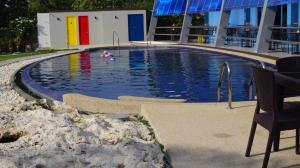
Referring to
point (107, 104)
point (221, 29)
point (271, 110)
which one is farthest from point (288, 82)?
point (221, 29)

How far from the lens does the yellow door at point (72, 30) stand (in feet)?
106

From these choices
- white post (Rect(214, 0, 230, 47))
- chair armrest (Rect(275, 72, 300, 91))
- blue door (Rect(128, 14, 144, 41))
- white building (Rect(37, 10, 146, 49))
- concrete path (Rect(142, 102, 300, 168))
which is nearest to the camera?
chair armrest (Rect(275, 72, 300, 91))

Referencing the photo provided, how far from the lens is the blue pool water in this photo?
11.3 meters

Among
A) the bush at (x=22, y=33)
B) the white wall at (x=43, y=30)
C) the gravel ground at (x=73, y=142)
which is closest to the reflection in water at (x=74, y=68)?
the gravel ground at (x=73, y=142)

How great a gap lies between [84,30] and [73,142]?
27.5 metres

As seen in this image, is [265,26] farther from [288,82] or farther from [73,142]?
[288,82]

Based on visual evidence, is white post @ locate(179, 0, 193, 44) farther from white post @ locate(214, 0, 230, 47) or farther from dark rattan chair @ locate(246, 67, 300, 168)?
dark rattan chair @ locate(246, 67, 300, 168)


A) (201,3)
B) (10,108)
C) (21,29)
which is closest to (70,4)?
(21,29)

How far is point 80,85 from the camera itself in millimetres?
13070

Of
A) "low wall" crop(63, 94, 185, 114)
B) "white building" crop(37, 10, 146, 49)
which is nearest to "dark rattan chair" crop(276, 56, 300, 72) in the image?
"low wall" crop(63, 94, 185, 114)

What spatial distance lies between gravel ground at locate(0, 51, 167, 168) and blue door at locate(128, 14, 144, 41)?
25663 mm

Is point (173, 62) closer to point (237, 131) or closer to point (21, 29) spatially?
point (237, 131)

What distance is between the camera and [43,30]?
32.5 m

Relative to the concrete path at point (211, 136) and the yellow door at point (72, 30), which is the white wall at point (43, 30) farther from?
the concrete path at point (211, 136)
